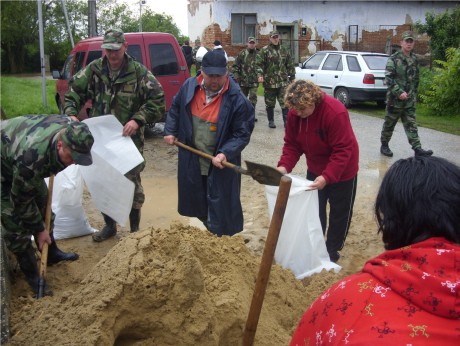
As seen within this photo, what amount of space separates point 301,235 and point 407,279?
A: 252cm

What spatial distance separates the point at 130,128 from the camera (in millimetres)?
4367

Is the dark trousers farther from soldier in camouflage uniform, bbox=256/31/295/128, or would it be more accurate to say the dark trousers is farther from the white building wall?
the white building wall

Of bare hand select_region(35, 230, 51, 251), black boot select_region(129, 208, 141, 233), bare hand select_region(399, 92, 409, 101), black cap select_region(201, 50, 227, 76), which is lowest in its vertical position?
black boot select_region(129, 208, 141, 233)

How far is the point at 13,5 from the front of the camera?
27.3 meters

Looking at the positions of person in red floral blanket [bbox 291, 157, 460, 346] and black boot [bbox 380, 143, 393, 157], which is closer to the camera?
person in red floral blanket [bbox 291, 157, 460, 346]

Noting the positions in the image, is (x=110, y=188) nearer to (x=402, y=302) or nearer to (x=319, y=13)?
(x=402, y=302)

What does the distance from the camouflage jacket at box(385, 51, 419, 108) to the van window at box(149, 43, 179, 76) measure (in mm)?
3995

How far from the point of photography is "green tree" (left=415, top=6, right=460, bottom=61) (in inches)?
655

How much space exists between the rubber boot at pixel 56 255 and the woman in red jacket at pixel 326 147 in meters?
1.98

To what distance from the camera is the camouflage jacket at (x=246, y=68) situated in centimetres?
1091

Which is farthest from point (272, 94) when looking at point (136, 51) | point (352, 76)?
point (352, 76)

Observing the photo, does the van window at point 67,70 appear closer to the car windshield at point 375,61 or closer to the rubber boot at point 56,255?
the rubber boot at point 56,255

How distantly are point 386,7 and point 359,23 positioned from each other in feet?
4.96

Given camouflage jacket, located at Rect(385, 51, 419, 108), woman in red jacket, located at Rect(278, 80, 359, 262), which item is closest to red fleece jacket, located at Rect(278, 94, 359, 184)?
woman in red jacket, located at Rect(278, 80, 359, 262)
